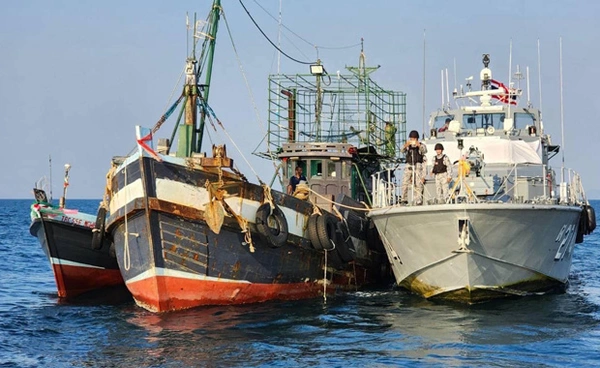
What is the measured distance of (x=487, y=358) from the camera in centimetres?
1265

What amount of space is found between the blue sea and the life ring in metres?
1.43

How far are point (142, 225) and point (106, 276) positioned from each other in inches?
224

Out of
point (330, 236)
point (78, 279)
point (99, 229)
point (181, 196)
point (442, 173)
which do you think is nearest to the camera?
point (181, 196)

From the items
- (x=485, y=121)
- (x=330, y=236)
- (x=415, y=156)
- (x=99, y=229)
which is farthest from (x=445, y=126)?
(x=99, y=229)

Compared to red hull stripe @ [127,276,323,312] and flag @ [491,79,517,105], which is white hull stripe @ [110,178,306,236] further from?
flag @ [491,79,517,105]

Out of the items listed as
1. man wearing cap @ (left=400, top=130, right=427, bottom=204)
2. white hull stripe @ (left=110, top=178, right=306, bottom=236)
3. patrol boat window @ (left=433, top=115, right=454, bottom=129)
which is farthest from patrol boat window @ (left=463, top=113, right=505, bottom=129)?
white hull stripe @ (left=110, top=178, right=306, bottom=236)

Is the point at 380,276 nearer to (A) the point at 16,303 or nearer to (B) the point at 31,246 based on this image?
(A) the point at 16,303

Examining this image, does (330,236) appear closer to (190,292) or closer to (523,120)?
(190,292)

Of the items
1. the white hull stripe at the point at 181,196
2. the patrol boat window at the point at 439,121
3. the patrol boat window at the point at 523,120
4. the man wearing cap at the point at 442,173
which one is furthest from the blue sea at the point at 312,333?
the patrol boat window at the point at 439,121

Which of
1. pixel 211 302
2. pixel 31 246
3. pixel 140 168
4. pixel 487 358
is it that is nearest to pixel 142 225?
pixel 140 168

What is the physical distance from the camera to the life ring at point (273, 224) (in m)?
17.0

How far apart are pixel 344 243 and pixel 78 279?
6812mm

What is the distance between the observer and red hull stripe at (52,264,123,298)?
20578mm

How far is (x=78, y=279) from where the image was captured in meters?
20.8
